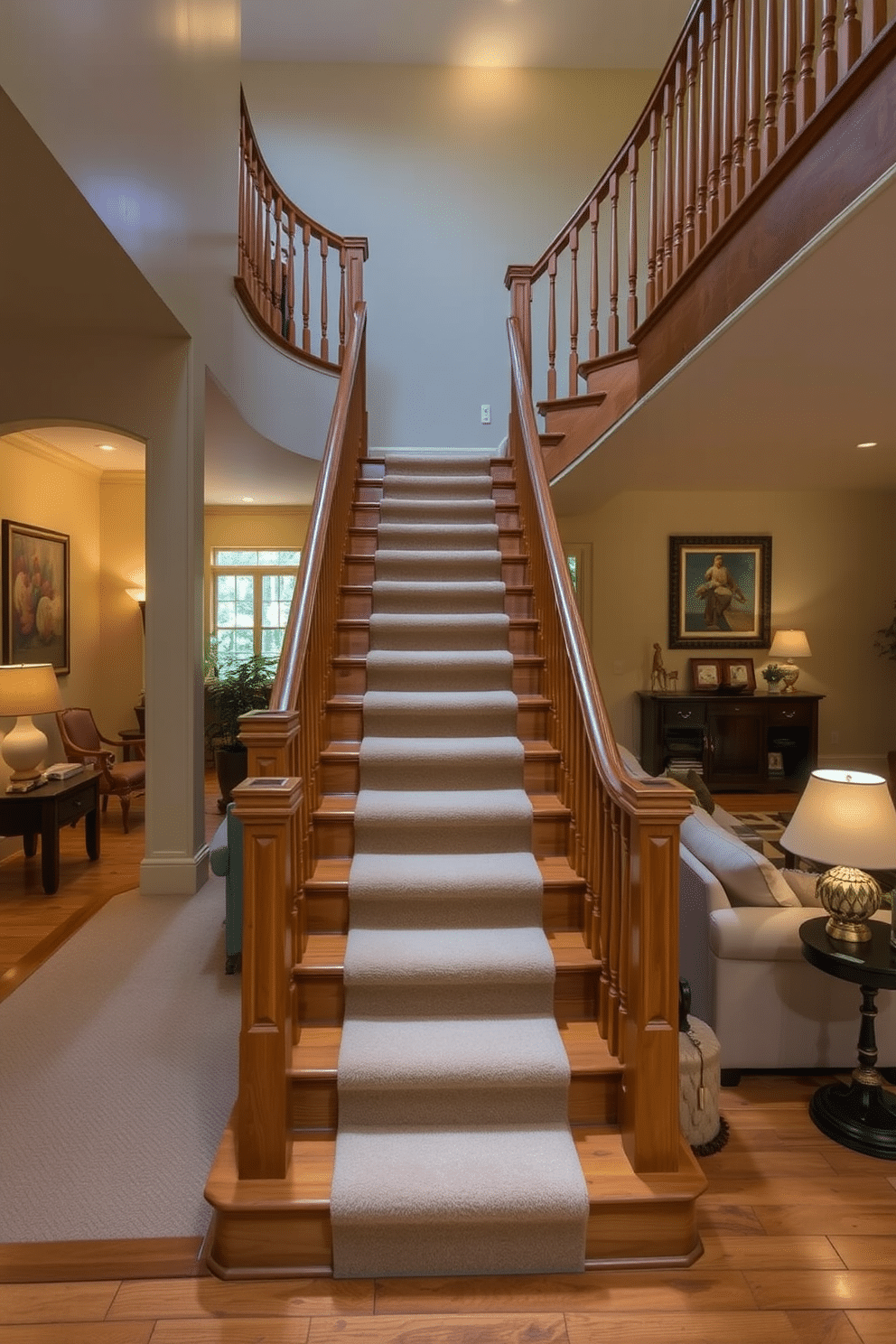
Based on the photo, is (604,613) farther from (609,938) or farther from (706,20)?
(609,938)

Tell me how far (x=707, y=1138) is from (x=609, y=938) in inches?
27.8

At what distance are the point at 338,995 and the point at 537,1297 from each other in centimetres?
90

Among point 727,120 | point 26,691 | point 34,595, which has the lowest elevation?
point 26,691

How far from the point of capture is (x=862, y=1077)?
235 centimetres

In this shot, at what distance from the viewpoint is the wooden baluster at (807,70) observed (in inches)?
91.5

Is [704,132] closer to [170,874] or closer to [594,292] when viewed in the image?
[594,292]

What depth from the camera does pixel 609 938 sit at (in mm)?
2178

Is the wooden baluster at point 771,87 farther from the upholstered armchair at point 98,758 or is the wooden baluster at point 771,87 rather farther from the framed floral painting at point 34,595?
the framed floral painting at point 34,595

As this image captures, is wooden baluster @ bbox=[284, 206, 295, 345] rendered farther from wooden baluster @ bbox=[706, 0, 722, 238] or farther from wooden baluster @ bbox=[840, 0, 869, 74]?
wooden baluster @ bbox=[840, 0, 869, 74]

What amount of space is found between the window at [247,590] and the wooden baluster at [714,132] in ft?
18.6

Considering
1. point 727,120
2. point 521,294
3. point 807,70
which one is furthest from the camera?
point 521,294

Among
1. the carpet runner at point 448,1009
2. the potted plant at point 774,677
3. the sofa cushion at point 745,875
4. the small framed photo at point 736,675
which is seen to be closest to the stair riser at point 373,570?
the carpet runner at point 448,1009

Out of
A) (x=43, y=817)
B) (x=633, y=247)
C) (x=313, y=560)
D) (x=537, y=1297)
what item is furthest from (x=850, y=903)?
(x=43, y=817)

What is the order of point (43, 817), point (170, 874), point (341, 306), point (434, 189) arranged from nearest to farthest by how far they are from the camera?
point (170, 874), point (43, 817), point (341, 306), point (434, 189)
